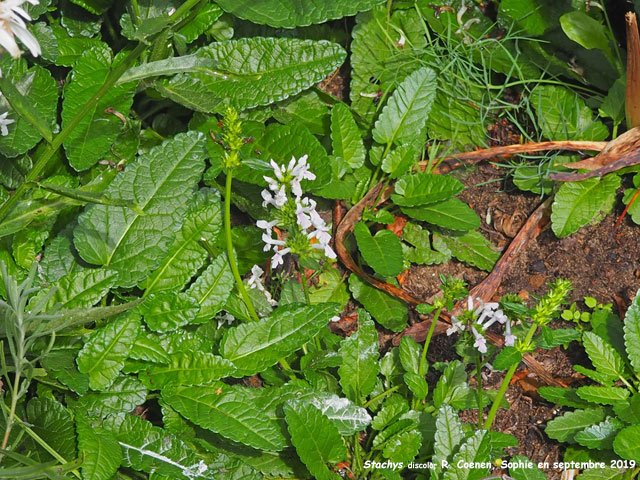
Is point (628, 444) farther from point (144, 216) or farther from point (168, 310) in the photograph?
point (144, 216)

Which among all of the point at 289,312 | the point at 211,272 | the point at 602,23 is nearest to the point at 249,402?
the point at 289,312

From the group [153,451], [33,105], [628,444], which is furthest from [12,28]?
[628,444]

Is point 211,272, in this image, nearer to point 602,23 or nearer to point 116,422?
point 116,422

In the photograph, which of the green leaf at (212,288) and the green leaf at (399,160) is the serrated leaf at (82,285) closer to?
the green leaf at (212,288)

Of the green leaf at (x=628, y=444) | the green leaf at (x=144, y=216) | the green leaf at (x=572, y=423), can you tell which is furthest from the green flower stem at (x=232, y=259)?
the green leaf at (x=628, y=444)

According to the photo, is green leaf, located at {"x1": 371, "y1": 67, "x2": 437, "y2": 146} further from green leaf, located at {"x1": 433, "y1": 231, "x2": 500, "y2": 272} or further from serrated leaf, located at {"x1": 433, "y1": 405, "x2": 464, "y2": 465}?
serrated leaf, located at {"x1": 433, "y1": 405, "x2": 464, "y2": 465}

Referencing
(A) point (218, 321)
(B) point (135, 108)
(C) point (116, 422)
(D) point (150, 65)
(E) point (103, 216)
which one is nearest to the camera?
(D) point (150, 65)

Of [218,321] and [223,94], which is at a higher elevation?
[223,94]
